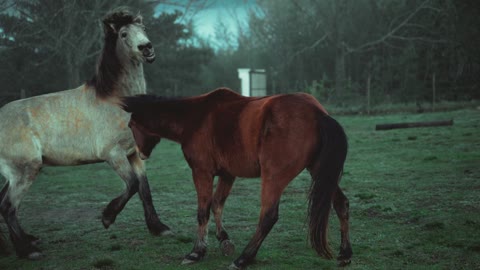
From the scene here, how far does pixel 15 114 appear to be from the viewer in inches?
266

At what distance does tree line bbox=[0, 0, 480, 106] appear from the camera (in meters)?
21.2

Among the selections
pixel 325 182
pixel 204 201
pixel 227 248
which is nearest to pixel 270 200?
pixel 325 182

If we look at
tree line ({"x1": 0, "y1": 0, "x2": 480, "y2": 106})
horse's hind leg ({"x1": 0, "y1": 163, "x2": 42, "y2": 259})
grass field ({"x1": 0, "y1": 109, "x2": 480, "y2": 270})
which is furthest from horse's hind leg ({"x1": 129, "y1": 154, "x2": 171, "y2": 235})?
tree line ({"x1": 0, "y1": 0, "x2": 480, "y2": 106})

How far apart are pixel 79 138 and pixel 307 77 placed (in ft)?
112

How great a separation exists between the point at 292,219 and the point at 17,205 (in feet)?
10.8

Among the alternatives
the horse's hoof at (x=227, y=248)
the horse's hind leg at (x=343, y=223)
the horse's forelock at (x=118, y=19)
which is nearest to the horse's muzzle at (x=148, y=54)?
the horse's forelock at (x=118, y=19)

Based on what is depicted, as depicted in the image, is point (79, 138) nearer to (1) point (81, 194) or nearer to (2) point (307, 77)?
(1) point (81, 194)

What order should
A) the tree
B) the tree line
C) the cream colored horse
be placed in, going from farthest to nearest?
the tree line < the tree < the cream colored horse

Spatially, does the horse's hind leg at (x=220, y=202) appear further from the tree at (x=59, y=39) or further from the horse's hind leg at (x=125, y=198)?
the tree at (x=59, y=39)

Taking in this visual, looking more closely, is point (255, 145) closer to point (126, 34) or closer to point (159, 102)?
point (159, 102)

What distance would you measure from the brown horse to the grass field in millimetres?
429

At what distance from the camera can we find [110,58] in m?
7.06

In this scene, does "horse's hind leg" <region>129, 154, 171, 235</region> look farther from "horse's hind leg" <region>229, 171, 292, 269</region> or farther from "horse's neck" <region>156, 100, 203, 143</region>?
"horse's hind leg" <region>229, 171, 292, 269</region>

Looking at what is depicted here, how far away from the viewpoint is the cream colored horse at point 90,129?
6.48m
